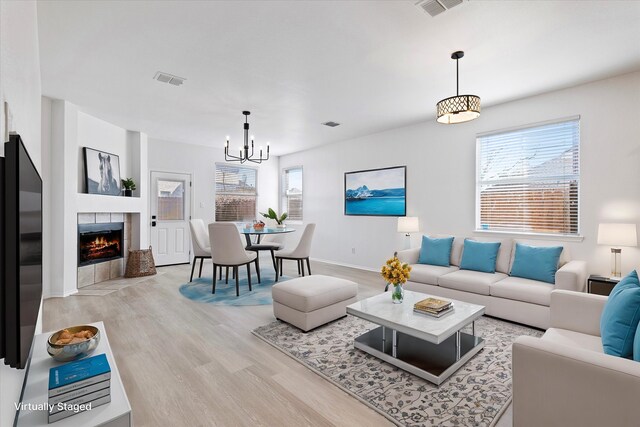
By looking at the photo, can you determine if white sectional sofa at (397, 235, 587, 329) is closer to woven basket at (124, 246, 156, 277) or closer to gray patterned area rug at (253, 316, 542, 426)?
gray patterned area rug at (253, 316, 542, 426)

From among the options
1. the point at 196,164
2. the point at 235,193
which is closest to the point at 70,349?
the point at 196,164

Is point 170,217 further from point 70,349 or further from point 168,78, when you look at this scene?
point 70,349

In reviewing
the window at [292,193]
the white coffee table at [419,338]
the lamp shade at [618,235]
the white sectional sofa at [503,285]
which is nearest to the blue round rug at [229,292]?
the white coffee table at [419,338]

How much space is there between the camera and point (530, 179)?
3908 mm

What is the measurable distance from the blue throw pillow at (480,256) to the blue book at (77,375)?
12.4 ft

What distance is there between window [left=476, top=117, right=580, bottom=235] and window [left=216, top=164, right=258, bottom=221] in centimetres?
514

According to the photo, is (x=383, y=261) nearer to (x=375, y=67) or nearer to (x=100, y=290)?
(x=375, y=67)

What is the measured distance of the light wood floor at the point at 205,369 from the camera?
69.7 inches

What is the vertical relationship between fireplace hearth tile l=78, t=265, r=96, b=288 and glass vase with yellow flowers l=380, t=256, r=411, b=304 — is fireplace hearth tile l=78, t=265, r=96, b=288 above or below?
below

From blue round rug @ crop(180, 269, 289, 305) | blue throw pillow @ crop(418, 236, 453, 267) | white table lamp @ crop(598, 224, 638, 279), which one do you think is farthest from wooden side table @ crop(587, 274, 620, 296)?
blue round rug @ crop(180, 269, 289, 305)

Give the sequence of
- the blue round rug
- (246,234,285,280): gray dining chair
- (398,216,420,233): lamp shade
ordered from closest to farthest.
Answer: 1. the blue round rug
2. (398,216,420,233): lamp shade
3. (246,234,285,280): gray dining chair

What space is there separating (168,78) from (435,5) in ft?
9.08

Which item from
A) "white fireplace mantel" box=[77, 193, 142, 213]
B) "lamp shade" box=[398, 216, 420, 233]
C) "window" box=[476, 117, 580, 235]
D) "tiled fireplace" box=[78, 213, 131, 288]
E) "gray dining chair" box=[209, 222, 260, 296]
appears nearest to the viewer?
"window" box=[476, 117, 580, 235]

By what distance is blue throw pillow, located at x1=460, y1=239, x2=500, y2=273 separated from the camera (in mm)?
3670
